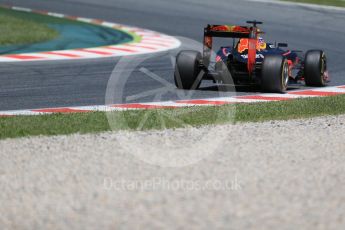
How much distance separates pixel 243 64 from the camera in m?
15.6

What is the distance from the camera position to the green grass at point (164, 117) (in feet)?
37.7

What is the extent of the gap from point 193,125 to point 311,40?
42.4 ft

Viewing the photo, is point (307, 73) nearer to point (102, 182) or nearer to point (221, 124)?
point (221, 124)

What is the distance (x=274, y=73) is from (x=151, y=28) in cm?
1115

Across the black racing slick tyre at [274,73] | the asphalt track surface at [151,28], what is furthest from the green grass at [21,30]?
the black racing slick tyre at [274,73]

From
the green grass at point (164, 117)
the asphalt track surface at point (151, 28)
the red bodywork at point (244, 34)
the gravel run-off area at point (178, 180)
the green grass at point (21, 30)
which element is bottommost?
the green grass at point (21, 30)

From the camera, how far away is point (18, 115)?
42.3 feet

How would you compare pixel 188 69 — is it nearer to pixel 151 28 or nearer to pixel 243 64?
pixel 243 64

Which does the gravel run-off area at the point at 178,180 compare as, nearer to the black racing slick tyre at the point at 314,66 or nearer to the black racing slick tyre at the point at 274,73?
the black racing slick tyre at the point at 274,73

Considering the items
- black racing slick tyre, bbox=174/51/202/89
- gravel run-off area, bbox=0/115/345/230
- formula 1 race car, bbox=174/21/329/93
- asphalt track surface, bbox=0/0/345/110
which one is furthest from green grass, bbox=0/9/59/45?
gravel run-off area, bbox=0/115/345/230

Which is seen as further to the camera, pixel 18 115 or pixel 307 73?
pixel 307 73

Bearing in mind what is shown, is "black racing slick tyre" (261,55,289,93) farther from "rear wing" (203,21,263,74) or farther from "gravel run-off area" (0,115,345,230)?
"gravel run-off area" (0,115,345,230)

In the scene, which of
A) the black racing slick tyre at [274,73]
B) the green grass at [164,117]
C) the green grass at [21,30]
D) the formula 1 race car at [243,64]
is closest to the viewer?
the green grass at [164,117]

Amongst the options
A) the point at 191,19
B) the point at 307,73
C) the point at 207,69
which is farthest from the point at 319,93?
the point at 191,19
